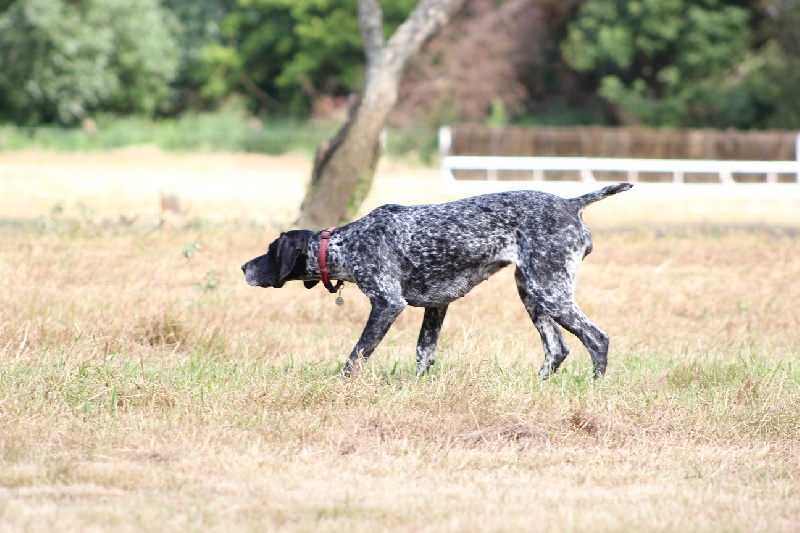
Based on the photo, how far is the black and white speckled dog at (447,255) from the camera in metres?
7.74

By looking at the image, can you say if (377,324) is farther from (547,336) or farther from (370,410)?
(547,336)

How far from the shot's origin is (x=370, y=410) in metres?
6.92

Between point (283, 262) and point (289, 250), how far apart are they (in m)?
0.09

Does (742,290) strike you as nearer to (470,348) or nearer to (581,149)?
(470,348)

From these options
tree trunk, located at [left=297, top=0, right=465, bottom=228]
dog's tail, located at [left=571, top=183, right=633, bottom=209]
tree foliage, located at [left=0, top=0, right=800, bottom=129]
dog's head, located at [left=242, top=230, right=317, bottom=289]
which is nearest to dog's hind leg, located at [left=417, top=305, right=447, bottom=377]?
dog's head, located at [left=242, top=230, right=317, bottom=289]

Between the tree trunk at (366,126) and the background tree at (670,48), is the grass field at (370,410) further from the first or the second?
the background tree at (670,48)

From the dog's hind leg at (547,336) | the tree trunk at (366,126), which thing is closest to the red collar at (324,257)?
the dog's hind leg at (547,336)

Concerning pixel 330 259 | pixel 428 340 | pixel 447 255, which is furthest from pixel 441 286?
pixel 330 259

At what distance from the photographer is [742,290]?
12.2 m

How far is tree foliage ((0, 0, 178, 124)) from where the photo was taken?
3706 cm

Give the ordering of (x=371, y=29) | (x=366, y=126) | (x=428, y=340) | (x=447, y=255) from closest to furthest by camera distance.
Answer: (x=447, y=255) → (x=428, y=340) → (x=366, y=126) → (x=371, y=29)

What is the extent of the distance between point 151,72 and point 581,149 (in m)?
19.7

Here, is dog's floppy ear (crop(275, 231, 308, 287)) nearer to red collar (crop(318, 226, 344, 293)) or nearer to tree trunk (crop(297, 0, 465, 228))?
red collar (crop(318, 226, 344, 293))

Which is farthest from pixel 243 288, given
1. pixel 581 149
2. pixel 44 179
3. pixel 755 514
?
pixel 581 149
